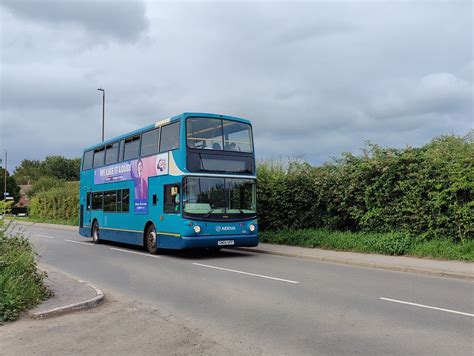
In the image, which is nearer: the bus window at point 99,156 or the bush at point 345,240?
the bush at point 345,240

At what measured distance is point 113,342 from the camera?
561cm

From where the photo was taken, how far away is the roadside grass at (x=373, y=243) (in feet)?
40.6

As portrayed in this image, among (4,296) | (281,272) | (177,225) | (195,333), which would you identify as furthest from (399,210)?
(4,296)

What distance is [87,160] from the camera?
21.7 meters

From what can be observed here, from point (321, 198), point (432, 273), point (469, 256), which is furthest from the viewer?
point (321, 198)

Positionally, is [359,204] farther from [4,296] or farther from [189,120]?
[4,296]

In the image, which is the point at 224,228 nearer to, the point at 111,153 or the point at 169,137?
the point at 169,137

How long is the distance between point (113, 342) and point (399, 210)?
35.0 ft

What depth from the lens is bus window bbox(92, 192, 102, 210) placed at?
65.9ft

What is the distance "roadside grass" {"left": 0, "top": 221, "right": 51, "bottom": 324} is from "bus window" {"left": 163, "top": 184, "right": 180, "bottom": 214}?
5542 mm

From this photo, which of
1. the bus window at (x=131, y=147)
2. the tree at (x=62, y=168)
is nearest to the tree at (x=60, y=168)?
the tree at (x=62, y=168)

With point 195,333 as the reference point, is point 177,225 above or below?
above

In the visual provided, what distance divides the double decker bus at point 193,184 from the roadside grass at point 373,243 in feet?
8.91

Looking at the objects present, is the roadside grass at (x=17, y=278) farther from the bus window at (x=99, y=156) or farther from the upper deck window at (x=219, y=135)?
the bus window at (x=99, y=156)
